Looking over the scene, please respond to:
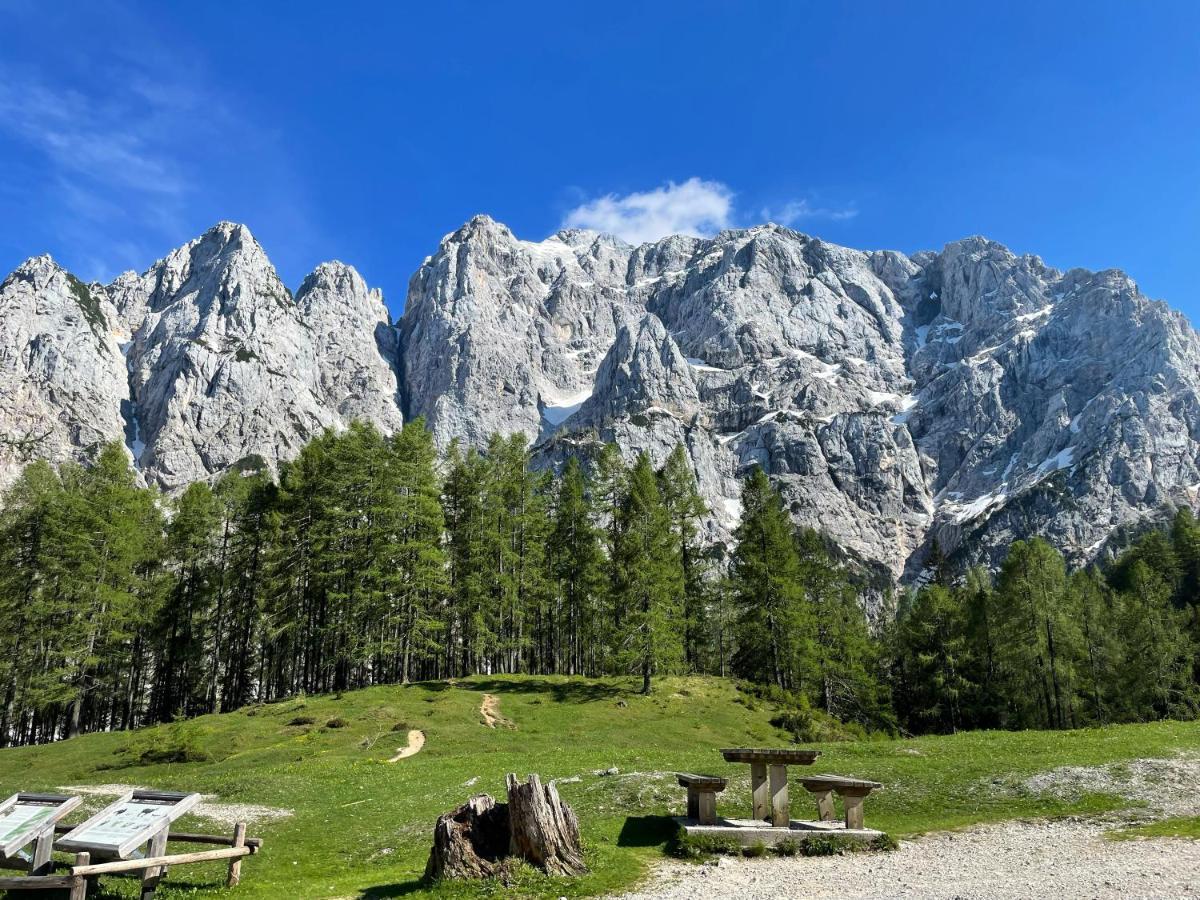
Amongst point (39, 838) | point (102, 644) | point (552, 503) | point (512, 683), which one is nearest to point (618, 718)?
point (512, 683)

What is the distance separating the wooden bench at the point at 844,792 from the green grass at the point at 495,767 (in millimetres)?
1459

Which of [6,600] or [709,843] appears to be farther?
[6,600]

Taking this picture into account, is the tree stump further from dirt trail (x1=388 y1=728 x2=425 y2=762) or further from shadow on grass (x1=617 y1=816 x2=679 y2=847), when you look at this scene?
dirt trail (x1=388 y1=728 x2=425 y2=762)

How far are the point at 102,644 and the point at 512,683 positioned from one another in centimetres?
2917

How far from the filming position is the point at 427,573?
50.5m

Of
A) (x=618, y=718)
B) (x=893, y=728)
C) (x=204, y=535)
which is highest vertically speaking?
(x=204, y=535)

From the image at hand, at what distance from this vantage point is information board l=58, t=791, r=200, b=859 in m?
11.7

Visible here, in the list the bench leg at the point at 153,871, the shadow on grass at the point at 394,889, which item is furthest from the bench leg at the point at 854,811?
the bench leg at the point at 153,871

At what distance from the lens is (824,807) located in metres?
18.8

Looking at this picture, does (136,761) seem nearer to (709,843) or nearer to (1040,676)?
(709,843)

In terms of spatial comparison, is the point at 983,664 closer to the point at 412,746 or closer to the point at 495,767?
the point at 412,746

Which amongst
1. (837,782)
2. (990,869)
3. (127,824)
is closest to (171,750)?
(127,824)

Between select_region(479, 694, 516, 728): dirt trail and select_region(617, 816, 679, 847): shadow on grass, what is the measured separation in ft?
76.4

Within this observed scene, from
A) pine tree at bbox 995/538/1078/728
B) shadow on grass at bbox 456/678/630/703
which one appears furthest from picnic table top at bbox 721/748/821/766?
pine tree at bbox 995/538/1078/728
